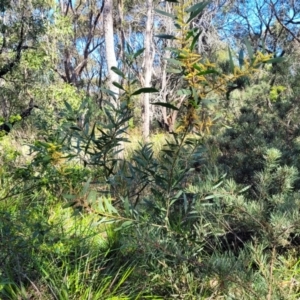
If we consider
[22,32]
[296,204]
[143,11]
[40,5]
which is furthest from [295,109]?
[143,11]

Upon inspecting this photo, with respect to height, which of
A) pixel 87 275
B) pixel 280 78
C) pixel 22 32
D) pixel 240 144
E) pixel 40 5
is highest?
pixel 40 5

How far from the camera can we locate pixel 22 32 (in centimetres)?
652

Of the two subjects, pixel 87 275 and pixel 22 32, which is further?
pixel 22 32

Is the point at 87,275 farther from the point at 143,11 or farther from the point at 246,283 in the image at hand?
the point at 143,11

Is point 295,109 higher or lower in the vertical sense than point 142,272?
higher

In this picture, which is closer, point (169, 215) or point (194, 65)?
point (194, 65)

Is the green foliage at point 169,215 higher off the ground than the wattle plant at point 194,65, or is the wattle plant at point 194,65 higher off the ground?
the wattle plant at point 194,65

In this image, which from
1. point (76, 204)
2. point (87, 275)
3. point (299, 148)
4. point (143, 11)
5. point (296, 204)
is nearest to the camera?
point (76, 204)

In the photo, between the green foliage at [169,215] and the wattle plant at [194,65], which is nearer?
the wattle plant at [194,65]

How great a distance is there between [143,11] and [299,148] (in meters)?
16.6

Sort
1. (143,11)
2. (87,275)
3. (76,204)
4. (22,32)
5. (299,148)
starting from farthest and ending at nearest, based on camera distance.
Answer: (143,11)
(22,32)
(299,148)
(87,275)
(76,204)

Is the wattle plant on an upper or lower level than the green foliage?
upper

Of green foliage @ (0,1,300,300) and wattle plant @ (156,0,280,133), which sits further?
green foliage @ (0,1,300,300)

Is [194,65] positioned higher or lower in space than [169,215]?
higher
